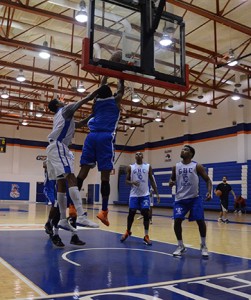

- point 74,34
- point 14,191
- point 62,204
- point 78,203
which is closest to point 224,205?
point 74,34

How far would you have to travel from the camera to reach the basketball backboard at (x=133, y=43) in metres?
5.57

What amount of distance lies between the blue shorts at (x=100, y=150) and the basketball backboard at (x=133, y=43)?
3.19ft

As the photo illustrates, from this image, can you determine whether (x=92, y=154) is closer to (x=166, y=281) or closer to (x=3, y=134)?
(x=166, y=281)

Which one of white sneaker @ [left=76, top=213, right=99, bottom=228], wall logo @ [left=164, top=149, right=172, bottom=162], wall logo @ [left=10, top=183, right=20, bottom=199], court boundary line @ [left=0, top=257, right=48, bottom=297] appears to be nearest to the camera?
court boundary line @ [left=0, top=257, right=48, bottom=297]

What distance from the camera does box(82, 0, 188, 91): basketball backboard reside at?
5.57 meters

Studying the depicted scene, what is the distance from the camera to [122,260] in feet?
18.0

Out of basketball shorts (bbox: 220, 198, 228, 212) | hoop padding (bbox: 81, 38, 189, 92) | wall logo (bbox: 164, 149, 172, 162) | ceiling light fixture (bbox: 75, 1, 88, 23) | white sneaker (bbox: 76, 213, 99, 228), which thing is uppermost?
ceiling light fixture (bbox: 75, 1, 88, 23)

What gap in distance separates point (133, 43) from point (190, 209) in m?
3.03

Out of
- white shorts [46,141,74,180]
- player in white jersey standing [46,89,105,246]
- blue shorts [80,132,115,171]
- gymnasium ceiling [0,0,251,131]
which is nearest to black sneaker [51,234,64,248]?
player in white jersey standing [46,89,105,246]

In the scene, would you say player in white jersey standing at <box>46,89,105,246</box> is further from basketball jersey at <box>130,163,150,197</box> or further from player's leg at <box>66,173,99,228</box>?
basketball jersey at <box>130,163,150,197</box>

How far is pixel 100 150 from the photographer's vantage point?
16.9ft

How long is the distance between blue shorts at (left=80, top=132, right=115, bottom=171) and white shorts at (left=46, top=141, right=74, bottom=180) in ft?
1.71

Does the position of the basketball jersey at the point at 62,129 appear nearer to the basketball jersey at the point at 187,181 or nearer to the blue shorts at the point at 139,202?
the basketball jersey at the point at 187,181

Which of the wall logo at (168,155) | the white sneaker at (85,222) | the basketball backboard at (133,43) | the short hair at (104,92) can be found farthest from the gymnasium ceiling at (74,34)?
the wall logo at (168,155)
